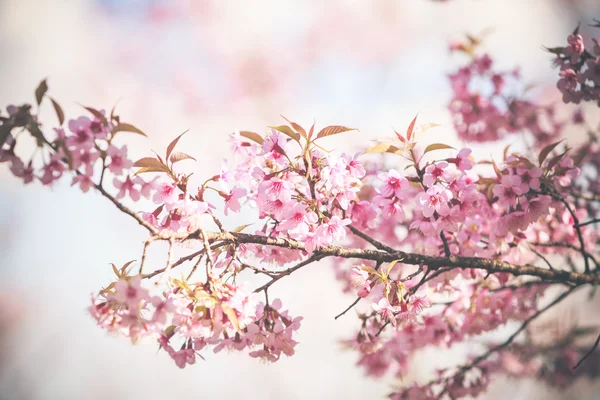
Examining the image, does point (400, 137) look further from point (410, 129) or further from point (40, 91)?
point (40, 91)

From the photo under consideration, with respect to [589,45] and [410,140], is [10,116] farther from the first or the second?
[589,45]

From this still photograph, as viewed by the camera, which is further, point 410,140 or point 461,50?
point 461,50

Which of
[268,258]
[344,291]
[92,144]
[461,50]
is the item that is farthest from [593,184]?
[92,144]

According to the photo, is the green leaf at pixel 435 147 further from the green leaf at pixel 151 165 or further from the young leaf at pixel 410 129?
the green leaf at pixel 151 165

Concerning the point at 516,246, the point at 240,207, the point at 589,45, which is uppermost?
the point at 589,45

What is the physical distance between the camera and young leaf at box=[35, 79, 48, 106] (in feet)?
2.90

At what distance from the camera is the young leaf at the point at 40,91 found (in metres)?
0.88

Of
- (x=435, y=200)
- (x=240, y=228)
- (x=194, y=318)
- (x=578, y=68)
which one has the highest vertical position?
(x=578, y=68)

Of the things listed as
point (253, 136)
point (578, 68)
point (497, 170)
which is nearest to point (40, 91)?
point (253, 136)

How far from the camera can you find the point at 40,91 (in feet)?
2.91

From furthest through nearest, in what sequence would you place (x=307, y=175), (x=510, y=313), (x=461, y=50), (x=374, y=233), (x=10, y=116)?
(x=461, y=50) < (x=374, y=233) < (x=510, y=313) < (x=307, y=175) < (x=10, y=116)

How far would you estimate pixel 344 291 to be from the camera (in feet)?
7.66

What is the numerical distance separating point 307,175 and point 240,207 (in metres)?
0.19

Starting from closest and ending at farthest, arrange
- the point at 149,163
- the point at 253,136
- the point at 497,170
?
the point at 149,163
the point at 253,136
the point at 497,170
